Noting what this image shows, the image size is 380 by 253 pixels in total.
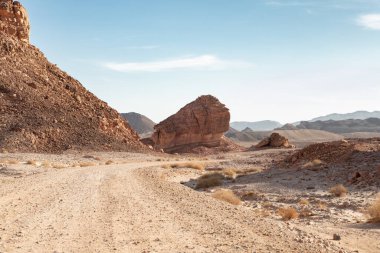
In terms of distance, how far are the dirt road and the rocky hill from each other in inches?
1283

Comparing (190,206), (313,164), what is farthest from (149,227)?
(313,164)

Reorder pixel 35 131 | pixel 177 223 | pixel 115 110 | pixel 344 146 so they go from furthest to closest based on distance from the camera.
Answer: pixel 115 110, pixel 35 131, pixel 344 146, pixel 177 223

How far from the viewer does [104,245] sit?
8.72 meters

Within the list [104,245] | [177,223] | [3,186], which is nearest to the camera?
[104,245]

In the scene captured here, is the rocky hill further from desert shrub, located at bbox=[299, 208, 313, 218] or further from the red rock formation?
desert shrub, located at bbox=[299, 208, 313, 218]

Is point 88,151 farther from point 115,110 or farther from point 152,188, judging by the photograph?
point 152,188

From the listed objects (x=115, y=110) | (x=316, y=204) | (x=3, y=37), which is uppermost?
(x=3, y=37)

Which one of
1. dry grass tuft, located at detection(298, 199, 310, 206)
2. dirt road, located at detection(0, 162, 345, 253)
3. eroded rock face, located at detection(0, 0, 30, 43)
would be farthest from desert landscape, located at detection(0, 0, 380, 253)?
eroded rock face, located at detection(0, 0, 30, 43)

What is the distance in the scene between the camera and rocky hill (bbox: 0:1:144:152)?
4903 cm

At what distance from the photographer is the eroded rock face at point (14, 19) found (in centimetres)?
6197

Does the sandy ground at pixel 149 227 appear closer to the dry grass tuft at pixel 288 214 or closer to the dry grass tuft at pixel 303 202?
the dry grass tuft at pixel 288 214

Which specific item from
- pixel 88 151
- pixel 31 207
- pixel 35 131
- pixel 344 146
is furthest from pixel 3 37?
pixel 31 207

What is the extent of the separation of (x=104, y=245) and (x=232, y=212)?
5299mm

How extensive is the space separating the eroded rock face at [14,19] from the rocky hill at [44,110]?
0.44 feet
